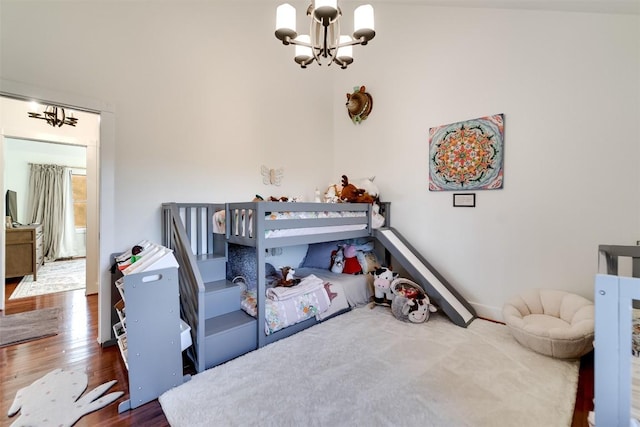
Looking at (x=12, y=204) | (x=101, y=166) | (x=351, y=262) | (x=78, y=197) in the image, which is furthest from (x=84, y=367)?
(x=78, y=197)

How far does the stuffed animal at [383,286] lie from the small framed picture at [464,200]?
105 centimetres

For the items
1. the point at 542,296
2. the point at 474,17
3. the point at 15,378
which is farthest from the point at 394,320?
the point at 474,17

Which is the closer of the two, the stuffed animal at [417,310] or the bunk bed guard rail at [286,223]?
the bunk bed guard rail at [286,223]

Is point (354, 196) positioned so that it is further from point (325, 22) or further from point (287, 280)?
point (325, 22)

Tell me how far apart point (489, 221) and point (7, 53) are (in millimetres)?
4283

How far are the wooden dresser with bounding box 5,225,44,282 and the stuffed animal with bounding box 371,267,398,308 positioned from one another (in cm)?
521

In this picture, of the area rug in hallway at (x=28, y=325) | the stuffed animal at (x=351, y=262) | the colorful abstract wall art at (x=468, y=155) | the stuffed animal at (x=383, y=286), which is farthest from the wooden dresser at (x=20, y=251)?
the colorful abstract wall art at (x=468, y=155)

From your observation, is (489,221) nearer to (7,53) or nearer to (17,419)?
(17,419)

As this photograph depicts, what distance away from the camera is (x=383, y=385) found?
179 centimetres

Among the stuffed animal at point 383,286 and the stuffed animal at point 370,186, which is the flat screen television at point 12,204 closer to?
the stuffed animal at point 370,186

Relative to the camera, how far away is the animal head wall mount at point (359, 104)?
384cm

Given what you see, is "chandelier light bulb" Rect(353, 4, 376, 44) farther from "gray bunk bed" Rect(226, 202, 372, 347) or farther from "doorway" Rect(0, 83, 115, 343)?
"doorway" Rect(0, 83, 115, 343)

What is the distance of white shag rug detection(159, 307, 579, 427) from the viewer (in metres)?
1.51

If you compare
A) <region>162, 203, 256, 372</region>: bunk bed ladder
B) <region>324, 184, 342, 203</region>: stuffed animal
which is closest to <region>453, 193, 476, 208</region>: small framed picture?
<region>324, 184, 342, 203</region>: stuffed animal
